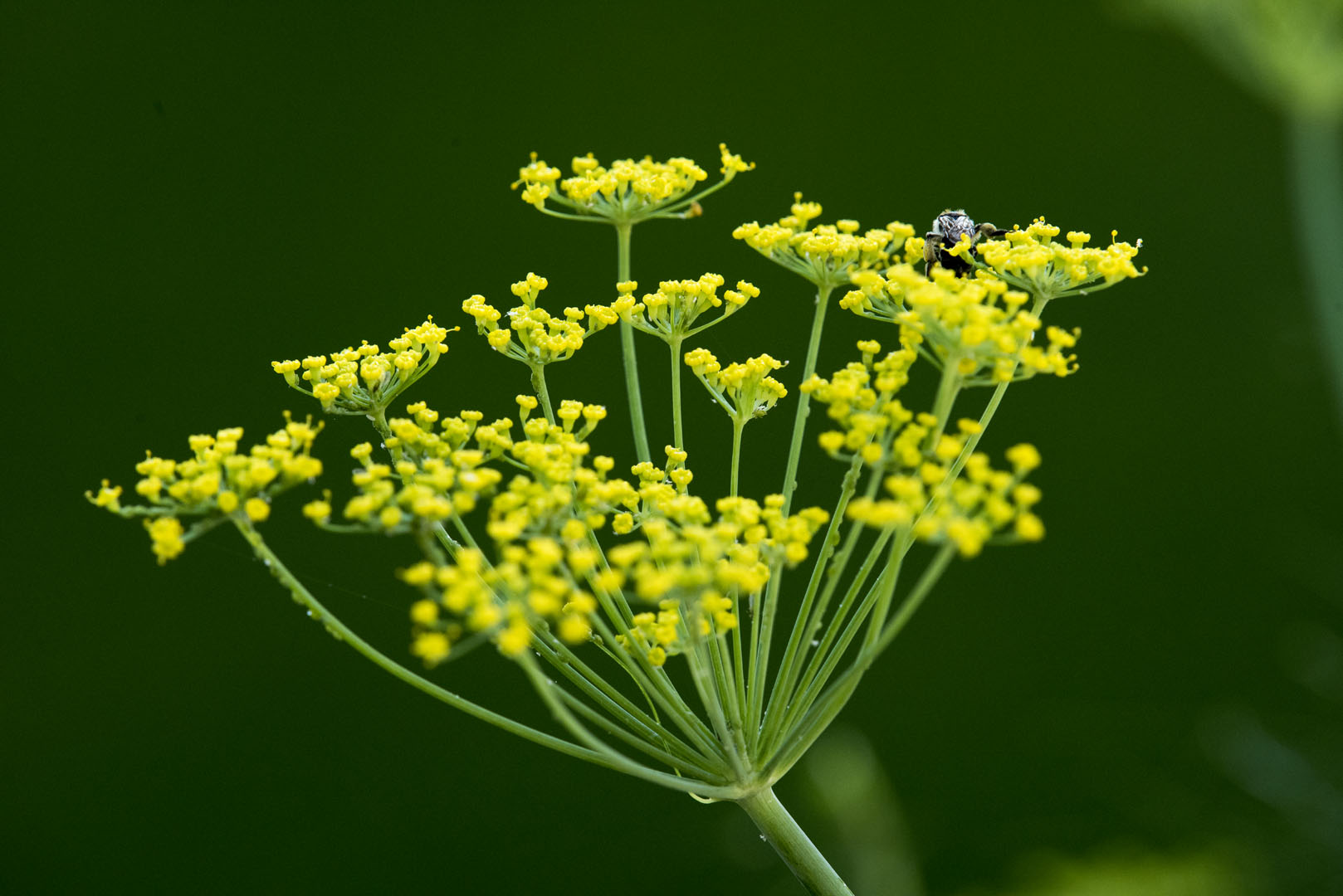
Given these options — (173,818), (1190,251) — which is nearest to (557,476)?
(173,818)

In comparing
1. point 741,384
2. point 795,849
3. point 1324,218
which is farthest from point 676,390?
point 1324,218

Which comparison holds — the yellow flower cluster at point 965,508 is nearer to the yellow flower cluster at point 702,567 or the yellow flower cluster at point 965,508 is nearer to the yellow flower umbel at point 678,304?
the yellow flower cluster at point 702,567

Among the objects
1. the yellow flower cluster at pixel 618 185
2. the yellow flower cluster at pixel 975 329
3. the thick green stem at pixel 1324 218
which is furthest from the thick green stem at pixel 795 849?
the thick green stem at pixel 1324 218

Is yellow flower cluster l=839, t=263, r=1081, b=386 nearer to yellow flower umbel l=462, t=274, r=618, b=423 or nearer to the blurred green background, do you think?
yellow flower umbel l=462, t=274, r=618, b=423

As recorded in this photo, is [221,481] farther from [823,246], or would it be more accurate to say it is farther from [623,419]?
[623,419]

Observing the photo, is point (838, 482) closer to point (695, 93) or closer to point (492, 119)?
point (695, 93)

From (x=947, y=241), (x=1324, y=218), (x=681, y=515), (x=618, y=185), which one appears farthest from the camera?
(x=1324, y=218)
